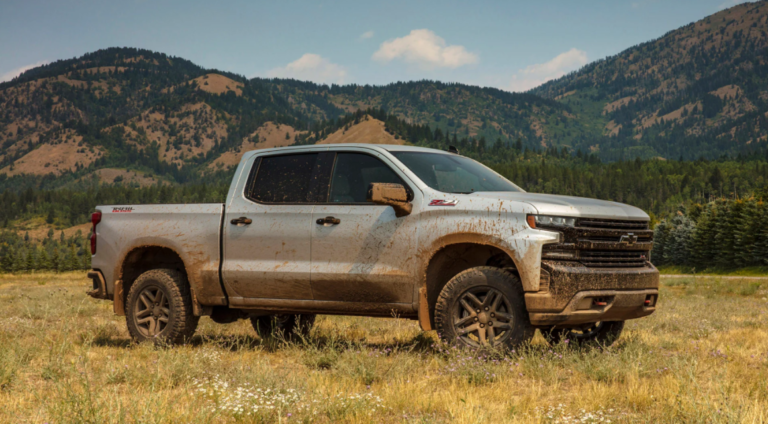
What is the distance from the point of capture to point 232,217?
6957mm

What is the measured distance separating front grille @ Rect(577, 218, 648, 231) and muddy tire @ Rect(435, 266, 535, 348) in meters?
0.78

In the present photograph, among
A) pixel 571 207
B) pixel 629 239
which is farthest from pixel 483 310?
pixel 629 239

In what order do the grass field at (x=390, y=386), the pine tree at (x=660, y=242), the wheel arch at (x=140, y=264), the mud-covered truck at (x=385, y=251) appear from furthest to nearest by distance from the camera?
the pine tree at (x=660, y=242) < the wheel arch at (x=140, y=264) < the mud-covered truck at (x=385, y=251) < the grass field at (x=390, y=386)

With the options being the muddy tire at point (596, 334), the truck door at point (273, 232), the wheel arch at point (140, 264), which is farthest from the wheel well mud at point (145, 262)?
the muddy tire at point (596, 334)

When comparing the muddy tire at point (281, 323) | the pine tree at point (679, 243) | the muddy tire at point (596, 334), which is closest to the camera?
the muddy tire at point (596, 334)

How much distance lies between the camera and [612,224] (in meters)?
5.78

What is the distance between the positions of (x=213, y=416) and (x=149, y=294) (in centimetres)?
419

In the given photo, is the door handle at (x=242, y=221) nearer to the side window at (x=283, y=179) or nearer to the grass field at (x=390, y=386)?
the side window at (x=283, y=179)

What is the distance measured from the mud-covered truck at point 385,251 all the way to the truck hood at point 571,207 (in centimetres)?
2

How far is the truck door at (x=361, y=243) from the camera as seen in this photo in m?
6.05

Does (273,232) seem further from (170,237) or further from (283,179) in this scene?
(170,237)

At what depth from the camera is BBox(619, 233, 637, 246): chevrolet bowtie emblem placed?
5.82 meters

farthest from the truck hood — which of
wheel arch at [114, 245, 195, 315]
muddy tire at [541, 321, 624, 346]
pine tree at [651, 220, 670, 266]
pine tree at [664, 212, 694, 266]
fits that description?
pine tree at [651, 220, 670, 266]

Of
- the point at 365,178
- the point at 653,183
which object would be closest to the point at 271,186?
the point at 365,178
